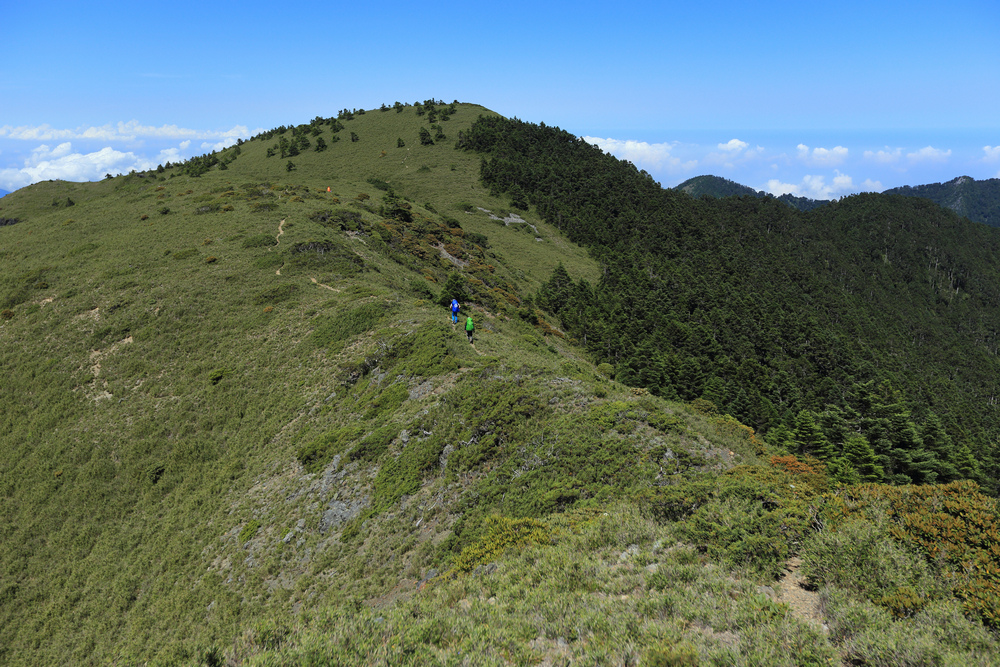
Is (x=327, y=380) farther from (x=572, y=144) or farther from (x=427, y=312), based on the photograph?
(x=572, y=144)

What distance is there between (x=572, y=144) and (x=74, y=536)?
17709 centimetres

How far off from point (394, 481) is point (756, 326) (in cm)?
10999

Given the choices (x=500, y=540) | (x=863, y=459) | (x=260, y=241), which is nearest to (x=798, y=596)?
(x=500, y=540)

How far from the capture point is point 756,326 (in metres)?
105

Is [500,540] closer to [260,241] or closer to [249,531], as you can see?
[249,531]

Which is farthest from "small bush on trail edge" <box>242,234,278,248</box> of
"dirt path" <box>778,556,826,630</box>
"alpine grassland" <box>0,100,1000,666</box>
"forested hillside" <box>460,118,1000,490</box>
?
"dirt path" <box>778,556,826,630</box>

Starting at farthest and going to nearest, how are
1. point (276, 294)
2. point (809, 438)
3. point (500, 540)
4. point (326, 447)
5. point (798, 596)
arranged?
point (809, 438) < point (276, 294) < point (326, 447) < point (500, 540) < point (798, 596)

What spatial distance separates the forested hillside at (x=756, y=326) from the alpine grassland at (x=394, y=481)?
1.52 m

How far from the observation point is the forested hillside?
63578 millimetres

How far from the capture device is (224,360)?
1335 inches

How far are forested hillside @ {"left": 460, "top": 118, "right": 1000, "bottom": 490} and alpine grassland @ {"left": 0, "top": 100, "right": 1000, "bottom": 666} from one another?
4.99 feet

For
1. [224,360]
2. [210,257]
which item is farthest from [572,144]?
[224,360]

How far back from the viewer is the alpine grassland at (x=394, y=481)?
29.9ft

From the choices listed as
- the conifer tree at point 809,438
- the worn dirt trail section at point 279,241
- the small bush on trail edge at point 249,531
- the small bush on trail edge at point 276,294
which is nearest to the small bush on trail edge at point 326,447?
the small bush on trail edge at point 249,531
